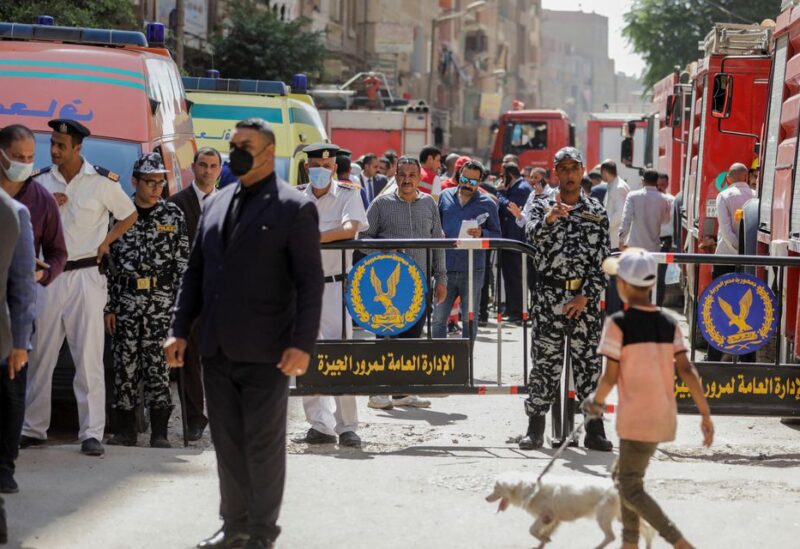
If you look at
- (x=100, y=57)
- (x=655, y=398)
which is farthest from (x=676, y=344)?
(x=100, y=57)

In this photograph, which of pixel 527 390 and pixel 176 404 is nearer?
pixel 527 390

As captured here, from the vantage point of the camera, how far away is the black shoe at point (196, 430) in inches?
360

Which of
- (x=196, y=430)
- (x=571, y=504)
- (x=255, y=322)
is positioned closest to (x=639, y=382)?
(x=571, y=504)

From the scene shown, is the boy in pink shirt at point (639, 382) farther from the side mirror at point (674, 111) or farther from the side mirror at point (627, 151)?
the side mirror at point (627, 151)

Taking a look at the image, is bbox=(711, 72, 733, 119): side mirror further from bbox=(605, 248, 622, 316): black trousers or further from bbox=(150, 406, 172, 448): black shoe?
bbox=(150, 406, 172, 448): black shoe

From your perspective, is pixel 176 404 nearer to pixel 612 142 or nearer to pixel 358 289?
pixel 358 289

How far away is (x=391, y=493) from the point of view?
755 centimetres

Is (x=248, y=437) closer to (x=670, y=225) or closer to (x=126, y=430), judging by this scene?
(x=126, y=430)

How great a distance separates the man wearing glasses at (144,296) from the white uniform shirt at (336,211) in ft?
3.06

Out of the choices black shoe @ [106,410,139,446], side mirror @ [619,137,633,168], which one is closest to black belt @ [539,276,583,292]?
black shoe @ [106,410,139,446]

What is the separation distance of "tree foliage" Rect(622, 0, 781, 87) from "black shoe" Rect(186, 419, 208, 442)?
38478mm

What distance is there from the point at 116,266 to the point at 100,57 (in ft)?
6.22

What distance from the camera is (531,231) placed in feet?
29.0

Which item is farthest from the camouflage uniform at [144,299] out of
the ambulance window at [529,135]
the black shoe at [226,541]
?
the ambulance window at [529,135]
